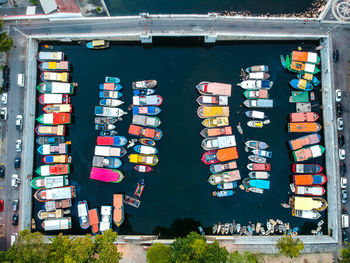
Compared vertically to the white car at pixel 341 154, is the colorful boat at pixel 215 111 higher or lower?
higher

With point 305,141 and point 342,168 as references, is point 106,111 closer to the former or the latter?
point 305,141

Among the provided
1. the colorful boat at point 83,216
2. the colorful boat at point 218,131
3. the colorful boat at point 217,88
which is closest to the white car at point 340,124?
the colorful boat at point 218,131

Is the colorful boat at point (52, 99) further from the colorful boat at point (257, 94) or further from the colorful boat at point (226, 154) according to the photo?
the colorful boat at point (257, 94)

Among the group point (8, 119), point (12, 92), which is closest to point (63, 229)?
point (8, 119)

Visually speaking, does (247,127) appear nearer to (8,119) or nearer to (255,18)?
(255,18)

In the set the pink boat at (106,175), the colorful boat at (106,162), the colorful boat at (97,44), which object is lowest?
the pink boat at (106,175)

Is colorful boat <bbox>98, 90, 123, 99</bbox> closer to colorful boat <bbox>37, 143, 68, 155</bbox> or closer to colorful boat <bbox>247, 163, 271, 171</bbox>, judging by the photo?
colorful boat <bbox>37, 143, 68, 155</bbox>

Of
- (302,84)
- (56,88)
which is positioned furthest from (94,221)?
(302,84)
